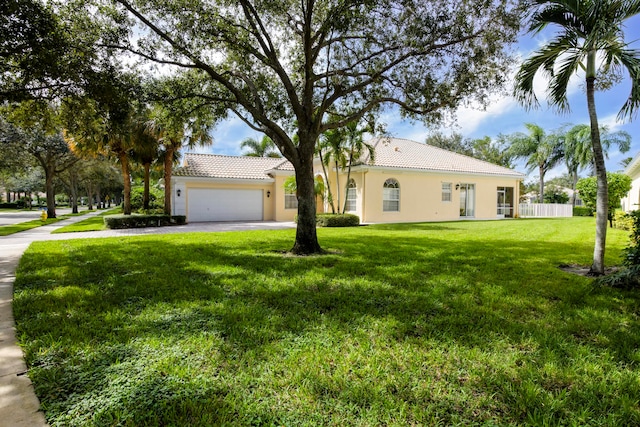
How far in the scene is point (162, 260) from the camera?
802 cm

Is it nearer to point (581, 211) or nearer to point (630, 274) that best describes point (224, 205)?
point (630, 274)

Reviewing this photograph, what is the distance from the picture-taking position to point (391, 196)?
21.2 meters

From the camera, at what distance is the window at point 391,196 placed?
20970 mm

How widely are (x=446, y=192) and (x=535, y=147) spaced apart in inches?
724

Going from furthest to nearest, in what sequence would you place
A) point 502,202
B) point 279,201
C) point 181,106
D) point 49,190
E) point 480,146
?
point 480,146 < point 502,202 < point 49,190 < point 279,201 < point 181,106

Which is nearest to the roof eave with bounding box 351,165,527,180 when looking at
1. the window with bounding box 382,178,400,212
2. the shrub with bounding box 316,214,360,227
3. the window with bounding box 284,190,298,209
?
the window with bounding box 382,178,400,212

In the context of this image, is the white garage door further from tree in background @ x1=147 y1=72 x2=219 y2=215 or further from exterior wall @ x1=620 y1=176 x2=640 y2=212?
exterior wall @ x1=620 y1=176 x2=640 y2=212

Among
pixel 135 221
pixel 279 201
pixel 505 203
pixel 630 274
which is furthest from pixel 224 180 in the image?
pixel 505 203

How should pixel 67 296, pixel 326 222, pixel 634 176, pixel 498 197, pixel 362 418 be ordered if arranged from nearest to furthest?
1. pixel 362 418
2. pixel 67 296
3. pixel 326 222
4. pixel 634 176
5. pixel 498 197

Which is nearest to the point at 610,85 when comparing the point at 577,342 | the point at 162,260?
the point at 577,342

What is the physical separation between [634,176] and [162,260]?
2723 centimetres

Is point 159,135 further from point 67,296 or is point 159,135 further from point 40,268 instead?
point 67,296

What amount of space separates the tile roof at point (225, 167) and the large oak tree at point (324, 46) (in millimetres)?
12483

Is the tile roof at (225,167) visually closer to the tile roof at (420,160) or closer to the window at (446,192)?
the tile roof at (420,160)
